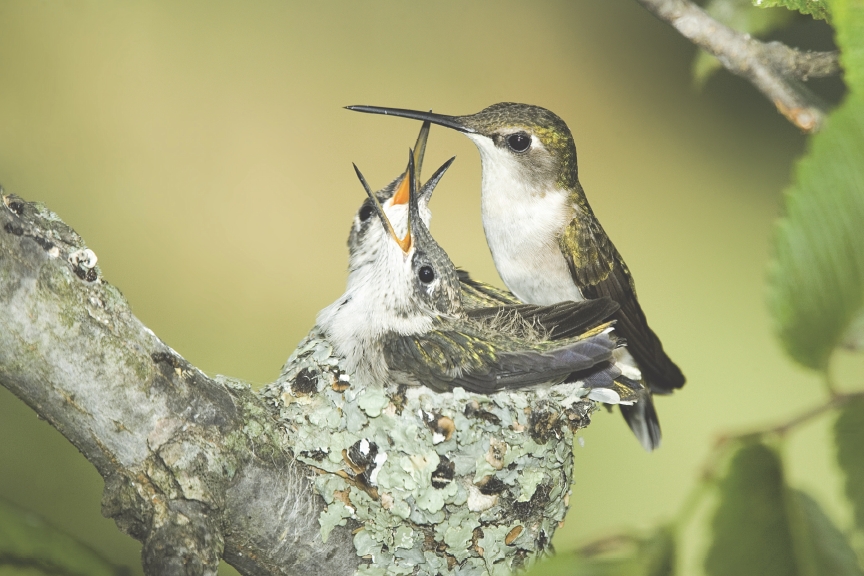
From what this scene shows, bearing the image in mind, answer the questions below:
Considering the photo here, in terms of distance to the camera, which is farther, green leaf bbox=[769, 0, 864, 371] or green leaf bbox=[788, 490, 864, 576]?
green leaf bbox=[788, 490, 864, 576]

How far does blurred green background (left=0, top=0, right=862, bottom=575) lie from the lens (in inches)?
118

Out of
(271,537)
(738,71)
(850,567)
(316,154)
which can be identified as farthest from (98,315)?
(316,154)

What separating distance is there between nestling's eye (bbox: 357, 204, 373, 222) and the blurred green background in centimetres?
83

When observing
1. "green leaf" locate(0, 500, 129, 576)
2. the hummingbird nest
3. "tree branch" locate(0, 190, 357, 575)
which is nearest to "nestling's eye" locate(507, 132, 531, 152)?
the hummingbird nest

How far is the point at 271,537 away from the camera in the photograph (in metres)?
1.35

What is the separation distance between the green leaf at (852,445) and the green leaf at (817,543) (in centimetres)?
6

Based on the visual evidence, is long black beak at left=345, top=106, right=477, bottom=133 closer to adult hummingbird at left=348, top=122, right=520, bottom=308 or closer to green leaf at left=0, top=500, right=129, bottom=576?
adult hummingbird at left=348, top=122, right=520, bottom=308

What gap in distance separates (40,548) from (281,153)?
7.63 feet

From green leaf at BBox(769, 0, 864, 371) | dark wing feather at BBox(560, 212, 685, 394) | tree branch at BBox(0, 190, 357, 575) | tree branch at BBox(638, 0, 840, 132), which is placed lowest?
tree branch at BBox(0, 190, 357, 575)

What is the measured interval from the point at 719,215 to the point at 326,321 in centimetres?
232

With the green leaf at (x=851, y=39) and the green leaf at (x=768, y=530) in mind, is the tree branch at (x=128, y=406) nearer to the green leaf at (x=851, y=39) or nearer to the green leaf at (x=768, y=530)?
the green leaf at (x=768, y=530)

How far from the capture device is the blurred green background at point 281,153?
3006 mm

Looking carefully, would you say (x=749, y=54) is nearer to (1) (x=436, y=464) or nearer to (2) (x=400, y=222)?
(2) (x=400, y=222)

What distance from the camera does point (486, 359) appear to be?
5.34ft
